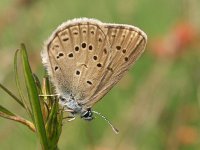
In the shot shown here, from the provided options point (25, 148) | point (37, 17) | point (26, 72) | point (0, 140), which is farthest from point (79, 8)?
point (26, 72)

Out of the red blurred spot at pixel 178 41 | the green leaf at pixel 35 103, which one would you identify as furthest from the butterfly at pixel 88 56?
the red blurred spot at pixel 178 41

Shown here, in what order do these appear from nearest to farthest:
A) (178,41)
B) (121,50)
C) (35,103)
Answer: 1. (35,103)
2. (121,50)
3. (178,41)

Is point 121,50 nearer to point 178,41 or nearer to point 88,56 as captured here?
point 88,56

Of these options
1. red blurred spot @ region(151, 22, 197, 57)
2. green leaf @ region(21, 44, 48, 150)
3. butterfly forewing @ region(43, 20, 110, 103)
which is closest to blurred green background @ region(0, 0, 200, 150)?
red blurred spot @ region(151, 22, 197, 57)

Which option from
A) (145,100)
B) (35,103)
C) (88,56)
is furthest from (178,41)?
(35,103)

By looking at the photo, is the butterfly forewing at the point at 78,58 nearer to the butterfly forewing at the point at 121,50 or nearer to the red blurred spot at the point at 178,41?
the butterfly forewing at the point at 121,50

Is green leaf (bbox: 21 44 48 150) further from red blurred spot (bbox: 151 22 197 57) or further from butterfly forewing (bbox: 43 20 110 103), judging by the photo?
red blurred spot (bbox: 151 22 197 57)

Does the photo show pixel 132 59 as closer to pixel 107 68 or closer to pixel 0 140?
pixel 107 68

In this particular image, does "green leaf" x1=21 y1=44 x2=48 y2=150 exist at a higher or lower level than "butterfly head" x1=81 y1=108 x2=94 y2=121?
higher

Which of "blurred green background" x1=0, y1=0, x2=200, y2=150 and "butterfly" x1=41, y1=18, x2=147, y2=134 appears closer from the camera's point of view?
"butterfly" x1=41, y1=18, x2=147, y2=134
